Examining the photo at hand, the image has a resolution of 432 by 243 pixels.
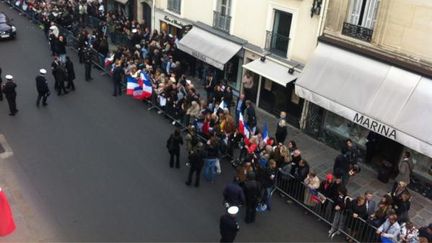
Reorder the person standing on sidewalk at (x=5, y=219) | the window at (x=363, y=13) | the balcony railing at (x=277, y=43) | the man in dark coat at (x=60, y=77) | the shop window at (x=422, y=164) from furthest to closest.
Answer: the man in dark coat at (x=60, y=77), the balcony railing at (x=277, y=43), the window at (x=363, y=13), the shop window at (x=422, y=164), the person standing on sidewalk at (x=5, y=219)

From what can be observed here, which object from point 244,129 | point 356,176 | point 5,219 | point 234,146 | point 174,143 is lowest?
point 356,176

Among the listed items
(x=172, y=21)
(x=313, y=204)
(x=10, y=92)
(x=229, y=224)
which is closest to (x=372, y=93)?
(x=313, y=204)

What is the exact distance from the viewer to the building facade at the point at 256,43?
15781 mm

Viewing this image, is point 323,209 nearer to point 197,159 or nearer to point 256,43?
point 197,159

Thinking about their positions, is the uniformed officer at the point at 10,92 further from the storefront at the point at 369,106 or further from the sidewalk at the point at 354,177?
the storefront at the point at 369,106

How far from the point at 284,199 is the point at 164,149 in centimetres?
440

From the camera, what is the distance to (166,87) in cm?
1669

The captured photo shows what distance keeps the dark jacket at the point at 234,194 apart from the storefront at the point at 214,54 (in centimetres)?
836

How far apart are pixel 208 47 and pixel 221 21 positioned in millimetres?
1255

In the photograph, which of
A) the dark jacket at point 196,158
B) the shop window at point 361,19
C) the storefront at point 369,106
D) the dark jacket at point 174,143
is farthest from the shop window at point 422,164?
the dark jacket at point 174,143

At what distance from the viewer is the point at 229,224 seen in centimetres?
982

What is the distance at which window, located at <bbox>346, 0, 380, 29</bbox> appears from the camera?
528 inches

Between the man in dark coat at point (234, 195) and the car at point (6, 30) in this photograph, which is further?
the car at point (6, 30)

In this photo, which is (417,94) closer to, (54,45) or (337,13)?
(337,13)
